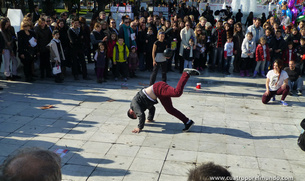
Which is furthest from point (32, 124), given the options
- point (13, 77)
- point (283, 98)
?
point (283, 98)

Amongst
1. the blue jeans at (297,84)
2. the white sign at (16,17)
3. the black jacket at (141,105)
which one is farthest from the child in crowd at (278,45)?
the white sign at (16,17)

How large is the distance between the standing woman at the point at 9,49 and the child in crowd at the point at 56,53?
1119 mm

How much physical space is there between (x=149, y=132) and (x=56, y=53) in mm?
4764

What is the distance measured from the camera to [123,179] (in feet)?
15.8

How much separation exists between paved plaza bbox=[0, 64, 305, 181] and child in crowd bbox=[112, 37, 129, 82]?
0.96 m

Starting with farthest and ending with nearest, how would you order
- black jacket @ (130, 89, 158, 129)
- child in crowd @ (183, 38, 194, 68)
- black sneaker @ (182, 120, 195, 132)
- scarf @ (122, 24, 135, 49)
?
child in crowd @ (183, 38, 194, 68) → scarf @ (122, 24, 135, 49) → black sneaker @ (182, 120, 195, 132) → black jacket @ (130, 89, 158, 129)

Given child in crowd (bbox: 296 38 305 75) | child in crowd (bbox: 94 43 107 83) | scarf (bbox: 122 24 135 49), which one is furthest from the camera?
scarf (bbox: 122 24 135 49)

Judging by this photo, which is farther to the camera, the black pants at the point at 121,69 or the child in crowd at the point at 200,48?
the child in crowd at the point at 200,48

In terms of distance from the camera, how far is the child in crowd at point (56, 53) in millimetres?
9837

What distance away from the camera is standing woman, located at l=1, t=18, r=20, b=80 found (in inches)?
377

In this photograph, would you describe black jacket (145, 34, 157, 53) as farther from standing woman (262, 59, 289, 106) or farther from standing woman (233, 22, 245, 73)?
standing woman (262, 59, 289, 106)

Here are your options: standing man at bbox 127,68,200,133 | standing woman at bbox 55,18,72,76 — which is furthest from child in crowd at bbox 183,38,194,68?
standing man at bbox 127,68,200,133

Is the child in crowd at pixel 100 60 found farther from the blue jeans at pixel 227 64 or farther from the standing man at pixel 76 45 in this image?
the blue jeans at pixel 227 64

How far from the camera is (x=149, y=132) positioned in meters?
6.58
